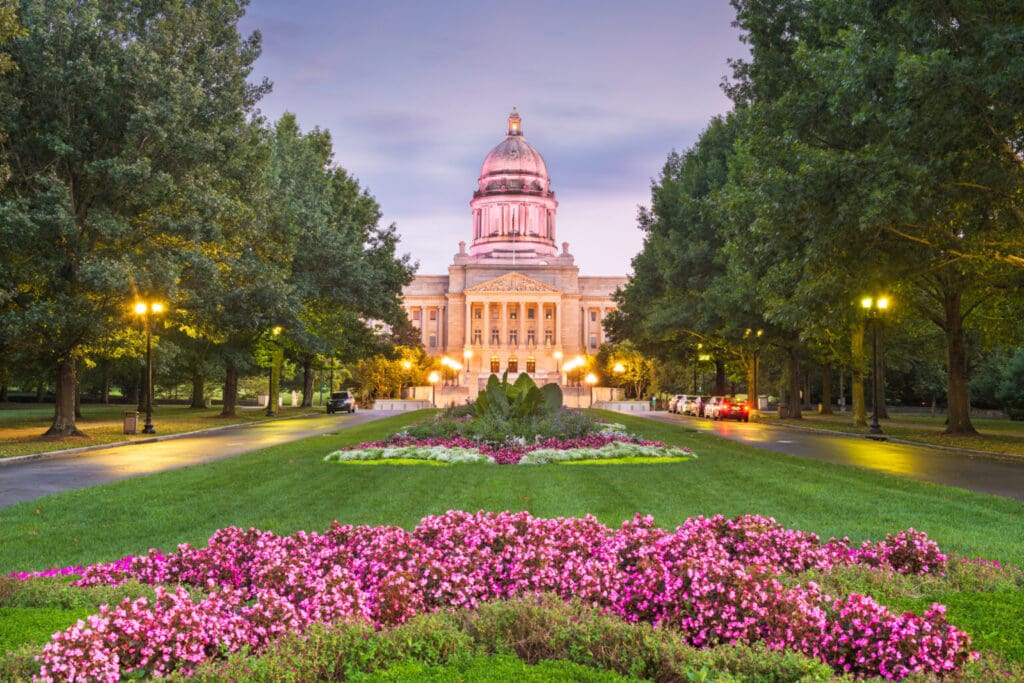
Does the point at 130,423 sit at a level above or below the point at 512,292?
below

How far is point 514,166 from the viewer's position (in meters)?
169

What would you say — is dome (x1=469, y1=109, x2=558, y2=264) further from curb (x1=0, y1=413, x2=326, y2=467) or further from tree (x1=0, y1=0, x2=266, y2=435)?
tree (x1=0, y1=0, x2=266, y2=435)

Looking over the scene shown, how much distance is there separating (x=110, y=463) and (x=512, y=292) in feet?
404

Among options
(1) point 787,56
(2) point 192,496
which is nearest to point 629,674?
(2) point 192,496

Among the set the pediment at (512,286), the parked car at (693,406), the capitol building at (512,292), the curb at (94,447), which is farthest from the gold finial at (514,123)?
the curb at (94,447)

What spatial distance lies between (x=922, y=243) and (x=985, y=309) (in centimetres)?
1594

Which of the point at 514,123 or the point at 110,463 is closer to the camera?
the point at 110,463

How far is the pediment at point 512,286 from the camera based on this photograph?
5635 inches

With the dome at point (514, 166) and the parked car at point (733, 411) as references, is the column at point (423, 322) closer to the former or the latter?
the dome at point (514, 166)

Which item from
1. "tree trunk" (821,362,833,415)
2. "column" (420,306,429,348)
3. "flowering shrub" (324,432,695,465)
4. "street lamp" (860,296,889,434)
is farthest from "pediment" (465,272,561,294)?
"flowering shrub" (324,432,695,465)

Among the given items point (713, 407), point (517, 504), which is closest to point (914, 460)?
point (517, 504)

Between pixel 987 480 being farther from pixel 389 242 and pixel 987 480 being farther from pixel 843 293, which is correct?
pixel 389 242

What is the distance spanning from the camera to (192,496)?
1425 centimetres

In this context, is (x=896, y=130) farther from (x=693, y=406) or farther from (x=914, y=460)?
(x=693, y=406)
